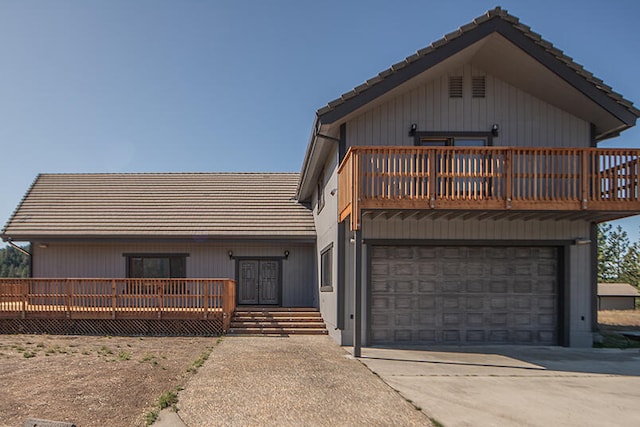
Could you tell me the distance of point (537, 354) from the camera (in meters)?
9.75

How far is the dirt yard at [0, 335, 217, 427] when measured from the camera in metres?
5.62

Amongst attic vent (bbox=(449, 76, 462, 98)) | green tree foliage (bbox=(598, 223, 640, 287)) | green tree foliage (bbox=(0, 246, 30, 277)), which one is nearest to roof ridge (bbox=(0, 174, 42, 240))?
attic vent (bbox=(449, 76, 462, 98))

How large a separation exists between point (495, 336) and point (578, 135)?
5262 mm

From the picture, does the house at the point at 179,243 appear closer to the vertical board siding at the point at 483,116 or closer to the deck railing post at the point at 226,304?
the deck railing post at the point at 226,304

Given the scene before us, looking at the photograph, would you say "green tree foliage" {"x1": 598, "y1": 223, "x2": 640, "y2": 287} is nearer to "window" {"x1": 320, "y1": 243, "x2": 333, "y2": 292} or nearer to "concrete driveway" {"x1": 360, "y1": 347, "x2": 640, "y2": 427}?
"window" {"x1": 320, "y1": 243, "x2": 333, "y2": 292}

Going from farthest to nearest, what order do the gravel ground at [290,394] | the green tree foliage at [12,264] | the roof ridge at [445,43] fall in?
the green tree foliage at [12,264], the roof ridge at [445,43], the gravel ground at [290,394]

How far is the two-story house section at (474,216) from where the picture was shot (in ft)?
33.2

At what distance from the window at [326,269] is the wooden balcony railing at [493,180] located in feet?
9.05

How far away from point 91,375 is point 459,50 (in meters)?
9.59

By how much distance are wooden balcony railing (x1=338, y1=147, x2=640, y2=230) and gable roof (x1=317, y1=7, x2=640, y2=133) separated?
142cm

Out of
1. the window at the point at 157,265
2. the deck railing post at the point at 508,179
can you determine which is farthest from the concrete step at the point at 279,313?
the deck railing post at the point at 508,179

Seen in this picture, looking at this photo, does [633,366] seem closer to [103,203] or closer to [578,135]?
[578,135]

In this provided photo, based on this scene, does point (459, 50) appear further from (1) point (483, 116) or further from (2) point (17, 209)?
(2) point (17, 209)

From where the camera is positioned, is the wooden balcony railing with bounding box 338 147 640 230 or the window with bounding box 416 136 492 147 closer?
the wooden balcony railing with bounding box 338 147 640 230
